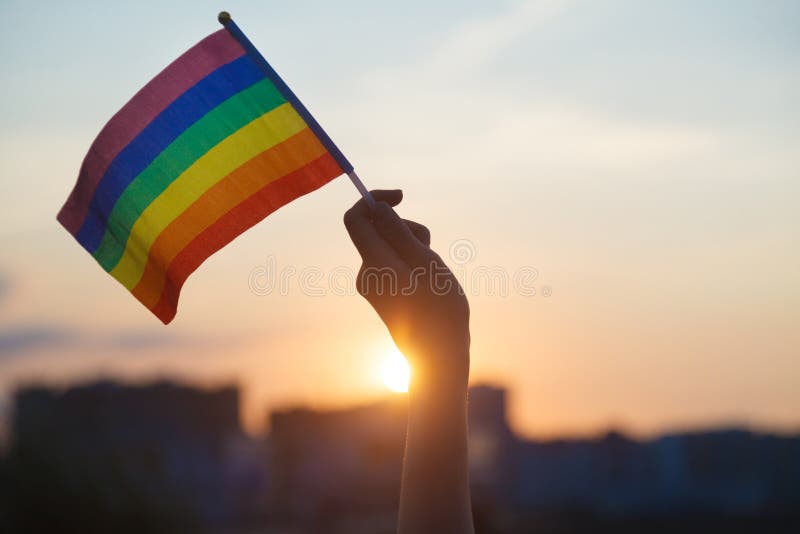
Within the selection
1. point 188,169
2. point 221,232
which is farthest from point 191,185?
point 221,232

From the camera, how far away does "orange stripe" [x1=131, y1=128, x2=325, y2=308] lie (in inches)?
257

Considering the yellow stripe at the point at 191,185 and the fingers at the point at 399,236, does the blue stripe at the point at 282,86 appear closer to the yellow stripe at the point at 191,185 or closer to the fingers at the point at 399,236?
the yellow stripe at the point at 191,185

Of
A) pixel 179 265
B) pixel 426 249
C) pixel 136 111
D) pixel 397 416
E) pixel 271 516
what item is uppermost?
pixel 397 416

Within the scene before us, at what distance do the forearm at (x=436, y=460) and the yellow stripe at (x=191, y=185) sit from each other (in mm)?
2905

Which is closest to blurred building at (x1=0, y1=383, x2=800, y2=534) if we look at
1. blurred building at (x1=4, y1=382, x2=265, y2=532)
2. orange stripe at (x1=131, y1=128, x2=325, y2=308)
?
blurred building at (x1=4, y1=382, x2=265, y2=532)

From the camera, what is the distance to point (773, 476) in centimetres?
13438

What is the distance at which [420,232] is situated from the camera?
4543 mm

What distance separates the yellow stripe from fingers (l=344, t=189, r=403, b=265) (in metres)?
2.17

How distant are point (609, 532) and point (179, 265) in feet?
403

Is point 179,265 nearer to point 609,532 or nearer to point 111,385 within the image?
point 111,385

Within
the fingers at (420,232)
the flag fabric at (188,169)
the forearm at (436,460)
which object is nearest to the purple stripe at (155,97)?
the flag fabric at (188,169)

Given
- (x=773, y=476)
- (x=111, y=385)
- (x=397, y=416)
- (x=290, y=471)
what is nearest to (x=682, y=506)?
(x=773, y=476)

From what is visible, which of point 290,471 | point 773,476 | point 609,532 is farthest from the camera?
point 773,476

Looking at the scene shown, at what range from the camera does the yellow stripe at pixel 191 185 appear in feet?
21.3
